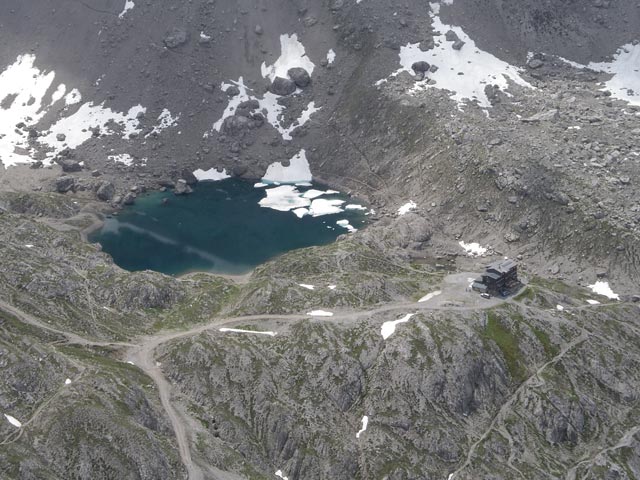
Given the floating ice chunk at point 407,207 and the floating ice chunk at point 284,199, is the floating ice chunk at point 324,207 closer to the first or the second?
the floating ice chunk at point 284,199

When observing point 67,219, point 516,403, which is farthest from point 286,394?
point 67,219

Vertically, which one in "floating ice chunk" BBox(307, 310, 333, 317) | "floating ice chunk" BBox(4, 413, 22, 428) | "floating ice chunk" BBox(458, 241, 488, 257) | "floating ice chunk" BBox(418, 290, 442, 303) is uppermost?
"floating ice chunk" BBox(458, 241, 488, 257)

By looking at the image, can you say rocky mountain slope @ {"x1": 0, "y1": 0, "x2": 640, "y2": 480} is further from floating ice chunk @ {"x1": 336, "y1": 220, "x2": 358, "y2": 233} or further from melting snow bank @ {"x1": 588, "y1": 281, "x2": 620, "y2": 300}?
floating ice chunk @ {"x1": 336, "y1": 220, "x2": 358, "y2": 233}

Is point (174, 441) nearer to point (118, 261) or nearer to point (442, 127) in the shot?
point (118, 261)

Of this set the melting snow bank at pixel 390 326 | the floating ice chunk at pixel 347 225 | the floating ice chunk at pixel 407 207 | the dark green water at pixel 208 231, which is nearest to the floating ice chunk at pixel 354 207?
the dark green water at pixel 208 231

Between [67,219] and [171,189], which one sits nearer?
[67,219]

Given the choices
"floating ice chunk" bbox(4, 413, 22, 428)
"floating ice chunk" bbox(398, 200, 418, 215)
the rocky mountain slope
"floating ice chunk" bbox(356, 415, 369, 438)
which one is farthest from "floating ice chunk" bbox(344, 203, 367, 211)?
"floating ice chunk" bbox(4, 413, 22, 428)
